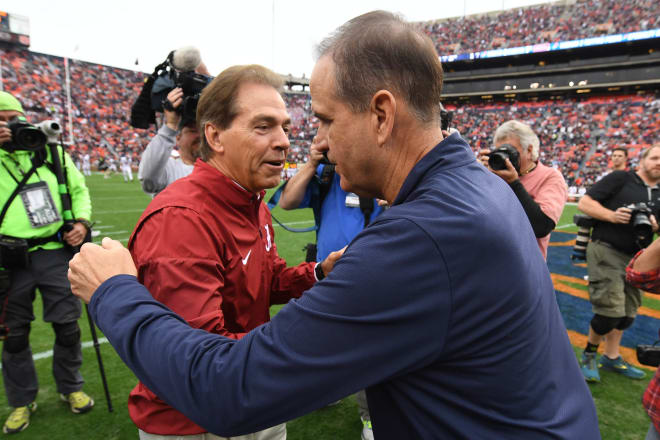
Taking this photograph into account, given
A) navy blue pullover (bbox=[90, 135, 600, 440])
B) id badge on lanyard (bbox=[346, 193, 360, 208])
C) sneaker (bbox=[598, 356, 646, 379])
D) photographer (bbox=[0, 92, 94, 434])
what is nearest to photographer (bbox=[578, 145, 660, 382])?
sneaker (bbox=[598, 356, 646, 379])

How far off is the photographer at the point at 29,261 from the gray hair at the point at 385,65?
2.83 meters

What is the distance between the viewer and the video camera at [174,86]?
2.42m

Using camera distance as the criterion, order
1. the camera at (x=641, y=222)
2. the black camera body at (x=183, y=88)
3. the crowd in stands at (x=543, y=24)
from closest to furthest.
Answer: the black camera body at (x=183, y=88) < the camera at (x=641, y=222) < the crowd in stands at (x=543, y=24)

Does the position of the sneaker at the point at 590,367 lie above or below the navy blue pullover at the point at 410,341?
below

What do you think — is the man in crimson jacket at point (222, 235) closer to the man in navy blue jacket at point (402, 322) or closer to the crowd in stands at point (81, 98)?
the man in navy blue jacket at point (402, 322)

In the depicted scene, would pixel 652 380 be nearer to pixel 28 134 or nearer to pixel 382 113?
pixel 382 113

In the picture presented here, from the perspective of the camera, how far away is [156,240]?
127 centimetres

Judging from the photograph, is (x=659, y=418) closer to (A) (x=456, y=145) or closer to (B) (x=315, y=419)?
(A) (x=456, y=145)

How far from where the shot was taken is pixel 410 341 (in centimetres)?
77

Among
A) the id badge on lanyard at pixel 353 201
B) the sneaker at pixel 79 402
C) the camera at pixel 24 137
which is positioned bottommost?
the sneaker at pixel 79 402

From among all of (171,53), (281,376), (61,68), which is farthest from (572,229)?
(61,68)

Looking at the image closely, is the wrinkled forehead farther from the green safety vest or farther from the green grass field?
the green grass field

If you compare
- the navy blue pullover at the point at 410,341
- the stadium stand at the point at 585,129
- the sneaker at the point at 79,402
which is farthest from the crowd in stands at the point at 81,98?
the navy blue pullover at the point at 410,341

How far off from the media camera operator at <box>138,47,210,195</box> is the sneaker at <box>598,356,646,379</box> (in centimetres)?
460
